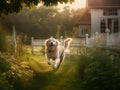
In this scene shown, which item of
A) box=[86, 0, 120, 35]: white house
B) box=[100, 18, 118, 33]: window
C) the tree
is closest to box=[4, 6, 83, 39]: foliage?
box=[86, 0, 120, 35]: white house

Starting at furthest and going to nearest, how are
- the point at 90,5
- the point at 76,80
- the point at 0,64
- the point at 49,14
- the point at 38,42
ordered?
the point at 49,14 < the point at 90,5 < the point at 38,42 < the point at 76,80 < the point at 0,64

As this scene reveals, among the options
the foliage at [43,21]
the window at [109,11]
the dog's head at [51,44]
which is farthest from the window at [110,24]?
the dog's head at [51,44]

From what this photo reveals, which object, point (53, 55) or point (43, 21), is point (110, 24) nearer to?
point (53, 55)

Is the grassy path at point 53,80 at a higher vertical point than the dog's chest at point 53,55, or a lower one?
lower

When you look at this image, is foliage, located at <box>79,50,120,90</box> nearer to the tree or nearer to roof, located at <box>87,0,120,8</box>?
the tree

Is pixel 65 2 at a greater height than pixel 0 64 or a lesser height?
greater

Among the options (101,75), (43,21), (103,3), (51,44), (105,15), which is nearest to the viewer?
(101,75)

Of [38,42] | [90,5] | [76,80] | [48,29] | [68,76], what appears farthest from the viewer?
[48,29]

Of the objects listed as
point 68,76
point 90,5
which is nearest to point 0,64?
point 68,76

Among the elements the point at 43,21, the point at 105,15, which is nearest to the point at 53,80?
the point at 105,15

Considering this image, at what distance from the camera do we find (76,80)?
40.1 feet

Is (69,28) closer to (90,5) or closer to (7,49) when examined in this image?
(90,5)

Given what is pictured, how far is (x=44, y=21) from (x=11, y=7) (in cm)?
4535

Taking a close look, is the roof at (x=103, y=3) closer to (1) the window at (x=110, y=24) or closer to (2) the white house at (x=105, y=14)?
(2) the white house at (x=105, y=14)
